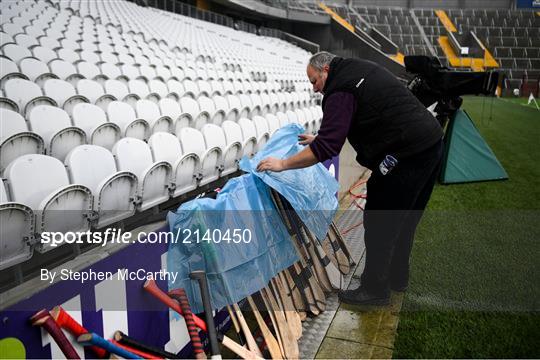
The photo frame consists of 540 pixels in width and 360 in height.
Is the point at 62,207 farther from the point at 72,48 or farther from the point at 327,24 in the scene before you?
the point at 327,24

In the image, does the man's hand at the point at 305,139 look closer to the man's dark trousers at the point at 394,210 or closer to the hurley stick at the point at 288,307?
the man's dark trousers at the point at 394,210

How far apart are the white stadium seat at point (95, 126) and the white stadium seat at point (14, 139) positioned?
0.56 metres

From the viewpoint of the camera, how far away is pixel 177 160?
11.7ft

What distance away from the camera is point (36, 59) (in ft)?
19.8

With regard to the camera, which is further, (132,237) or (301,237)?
(301,237)

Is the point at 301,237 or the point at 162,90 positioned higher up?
the point at 162,90

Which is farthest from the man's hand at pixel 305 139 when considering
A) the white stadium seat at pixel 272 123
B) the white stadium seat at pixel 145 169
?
the white stadium seat at pixel 272 123

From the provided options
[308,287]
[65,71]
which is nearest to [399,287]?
[308,287]

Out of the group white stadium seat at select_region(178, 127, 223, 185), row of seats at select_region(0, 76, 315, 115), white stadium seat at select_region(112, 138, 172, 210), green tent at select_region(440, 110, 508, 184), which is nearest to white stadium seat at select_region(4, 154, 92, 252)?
white stadium seat at select_region(112, 138, 172, 210)

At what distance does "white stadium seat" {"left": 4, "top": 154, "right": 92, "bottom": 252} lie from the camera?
2418mm

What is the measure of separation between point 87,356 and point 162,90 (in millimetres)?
5048

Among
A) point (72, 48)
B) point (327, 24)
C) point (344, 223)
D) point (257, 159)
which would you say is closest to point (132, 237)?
point (257, 159)

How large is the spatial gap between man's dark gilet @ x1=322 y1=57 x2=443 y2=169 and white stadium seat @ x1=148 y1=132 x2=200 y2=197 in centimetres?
155

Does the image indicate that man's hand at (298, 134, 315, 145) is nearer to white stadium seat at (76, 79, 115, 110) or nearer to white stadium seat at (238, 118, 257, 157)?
white stadium seat at (238, 118, 257, 157)
